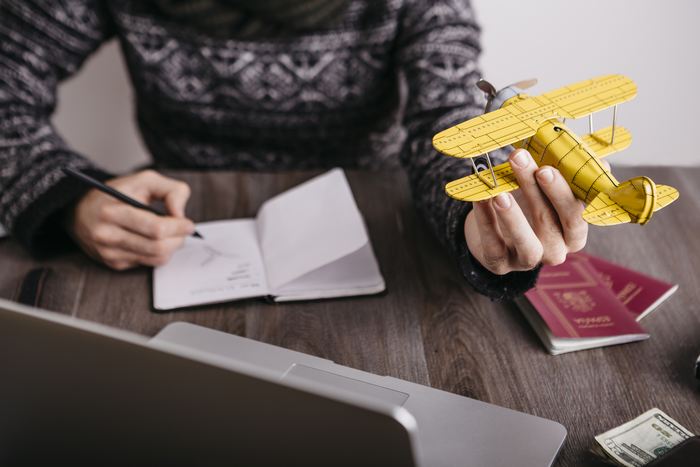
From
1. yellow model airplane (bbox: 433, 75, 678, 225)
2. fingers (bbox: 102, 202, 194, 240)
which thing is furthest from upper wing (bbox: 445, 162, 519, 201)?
fingers (bbox: 102, 202, 194, 240)

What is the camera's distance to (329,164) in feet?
4.49

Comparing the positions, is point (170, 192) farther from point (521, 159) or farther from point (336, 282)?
point (521, 159)

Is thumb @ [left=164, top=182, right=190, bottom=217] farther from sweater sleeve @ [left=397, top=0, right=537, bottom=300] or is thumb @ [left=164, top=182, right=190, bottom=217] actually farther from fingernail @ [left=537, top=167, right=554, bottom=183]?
fingernail @ [left=537, top=167, right=554, bottom=183]

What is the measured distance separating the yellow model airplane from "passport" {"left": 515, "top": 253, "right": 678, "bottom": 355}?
25 cm

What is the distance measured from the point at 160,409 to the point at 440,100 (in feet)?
2.42

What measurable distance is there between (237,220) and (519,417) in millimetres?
540

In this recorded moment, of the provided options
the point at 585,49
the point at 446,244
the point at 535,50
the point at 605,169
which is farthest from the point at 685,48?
the point at 605,169

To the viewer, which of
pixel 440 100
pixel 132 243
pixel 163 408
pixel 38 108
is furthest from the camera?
pixel 38 108

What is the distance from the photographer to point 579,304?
0.85 meters

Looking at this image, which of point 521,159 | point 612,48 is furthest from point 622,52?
point 521,159

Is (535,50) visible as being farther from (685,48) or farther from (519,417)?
(519,417)

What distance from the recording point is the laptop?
373mm

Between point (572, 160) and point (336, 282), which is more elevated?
point (572, 160)

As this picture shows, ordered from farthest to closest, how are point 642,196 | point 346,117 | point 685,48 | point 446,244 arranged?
point 685,48, point 346,117, point 446,244, point 642,196
